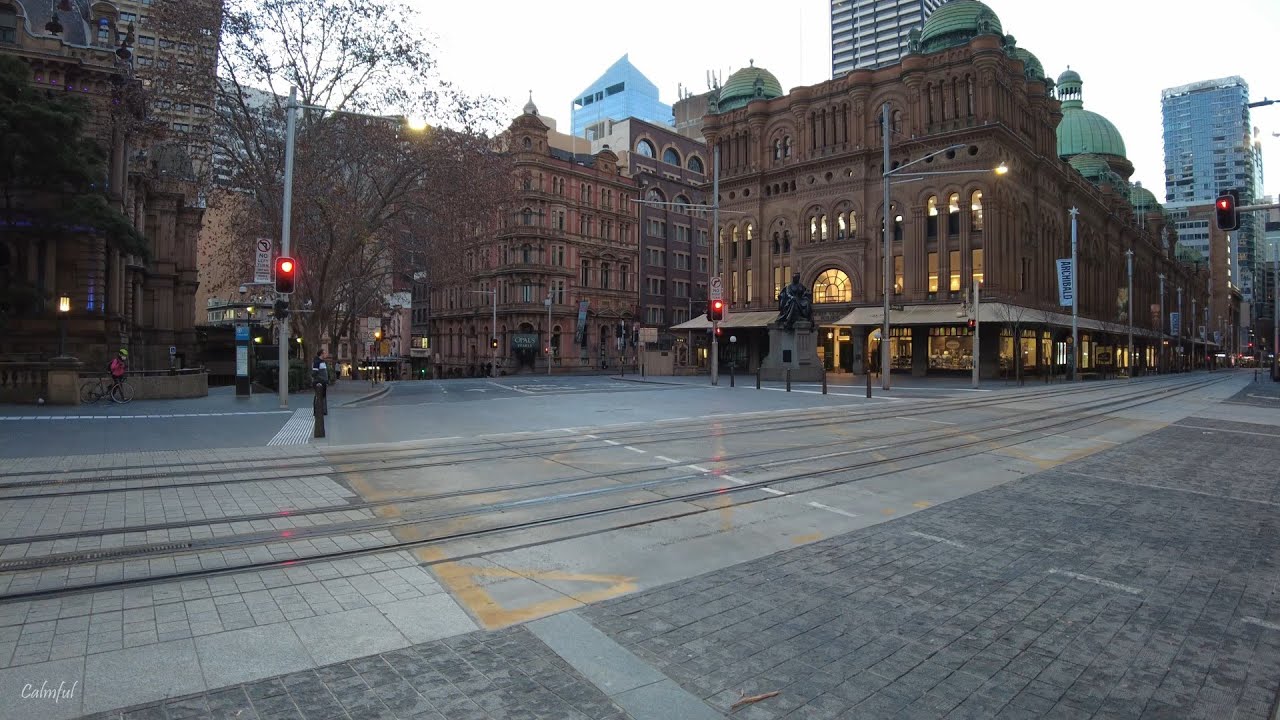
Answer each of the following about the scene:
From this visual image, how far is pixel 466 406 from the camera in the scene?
22.1m

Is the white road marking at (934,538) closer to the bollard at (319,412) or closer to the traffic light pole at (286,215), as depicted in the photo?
the bollard at (319,412)

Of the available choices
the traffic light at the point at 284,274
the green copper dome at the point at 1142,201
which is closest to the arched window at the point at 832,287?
the traffic light at the point at 284,274

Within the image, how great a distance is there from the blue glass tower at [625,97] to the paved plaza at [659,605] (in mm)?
155544

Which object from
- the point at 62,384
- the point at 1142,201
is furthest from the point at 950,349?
the point at 1142,201

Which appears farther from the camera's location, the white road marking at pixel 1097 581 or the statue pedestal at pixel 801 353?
the statue pedestal at pixel 801 353

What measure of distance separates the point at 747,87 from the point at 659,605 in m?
63.9

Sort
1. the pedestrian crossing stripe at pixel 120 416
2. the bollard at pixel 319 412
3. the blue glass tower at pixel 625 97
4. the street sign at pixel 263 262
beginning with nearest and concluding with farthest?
the bollard at pixel 319 412, the pedestrian crossing stripe at pixel 120 416, the street sign at pixel 263 262, the blue glass tower at pixel 625 97

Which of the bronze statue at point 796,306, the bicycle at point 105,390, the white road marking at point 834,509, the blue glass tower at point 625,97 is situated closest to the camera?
the white road marking at point 834,509

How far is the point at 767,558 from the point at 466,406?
17.7 metres

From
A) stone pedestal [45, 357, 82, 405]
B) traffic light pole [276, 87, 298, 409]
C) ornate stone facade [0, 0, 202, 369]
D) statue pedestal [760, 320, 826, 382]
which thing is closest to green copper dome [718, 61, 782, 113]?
statue pedestal [760, 320, 826, 382]

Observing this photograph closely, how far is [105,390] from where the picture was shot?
21.8m

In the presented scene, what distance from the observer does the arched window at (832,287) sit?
5231 cm

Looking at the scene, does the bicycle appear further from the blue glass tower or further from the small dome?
the blue glass tower

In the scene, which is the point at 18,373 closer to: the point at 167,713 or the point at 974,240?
the point at 167,713
